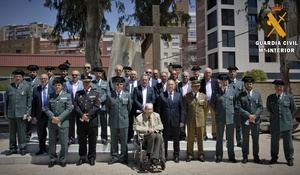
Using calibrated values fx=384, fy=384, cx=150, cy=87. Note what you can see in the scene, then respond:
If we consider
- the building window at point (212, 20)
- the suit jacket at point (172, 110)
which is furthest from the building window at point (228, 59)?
the suit jacket at point (172, 110)

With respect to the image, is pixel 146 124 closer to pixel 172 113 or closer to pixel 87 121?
pixel 172 113

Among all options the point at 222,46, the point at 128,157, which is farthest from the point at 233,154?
the point at 222,46

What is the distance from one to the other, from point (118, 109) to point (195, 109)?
1.80 metres

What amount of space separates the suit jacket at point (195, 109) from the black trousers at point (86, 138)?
220 centimetres

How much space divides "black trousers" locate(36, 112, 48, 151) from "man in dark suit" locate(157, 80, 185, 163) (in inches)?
107

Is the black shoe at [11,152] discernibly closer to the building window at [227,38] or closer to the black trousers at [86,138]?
the black trousers at [86,138]

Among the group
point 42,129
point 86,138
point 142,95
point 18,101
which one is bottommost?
point 86,138

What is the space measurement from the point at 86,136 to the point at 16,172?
1655 millimetres

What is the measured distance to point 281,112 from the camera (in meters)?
8.69

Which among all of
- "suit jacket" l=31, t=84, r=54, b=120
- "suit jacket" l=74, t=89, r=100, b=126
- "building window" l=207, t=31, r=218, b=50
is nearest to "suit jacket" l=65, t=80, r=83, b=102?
"suit jacket" l=31, t=84, r=54, b=120

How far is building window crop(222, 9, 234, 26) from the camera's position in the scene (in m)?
54.5

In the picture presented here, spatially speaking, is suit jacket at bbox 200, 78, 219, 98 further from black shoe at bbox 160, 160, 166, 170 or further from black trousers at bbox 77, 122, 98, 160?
black trousers at bbox 77, 122, 98, 160

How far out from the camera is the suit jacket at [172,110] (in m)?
A: 8.86

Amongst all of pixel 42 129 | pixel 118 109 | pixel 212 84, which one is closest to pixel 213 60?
pixel 212 84
